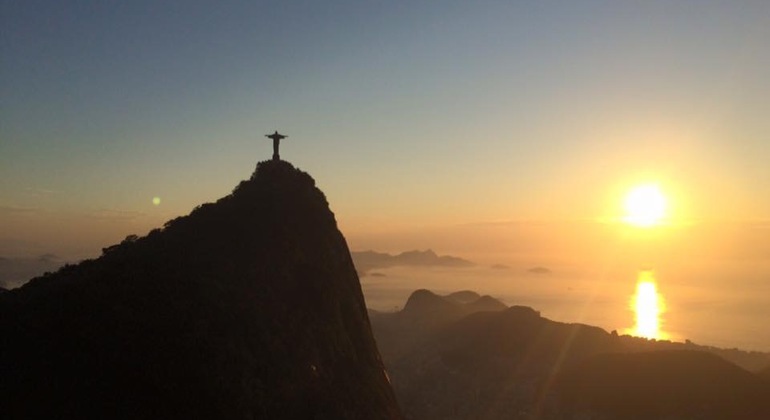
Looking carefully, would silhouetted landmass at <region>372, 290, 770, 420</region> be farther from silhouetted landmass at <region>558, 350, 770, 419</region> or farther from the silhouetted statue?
the silhouetted statue

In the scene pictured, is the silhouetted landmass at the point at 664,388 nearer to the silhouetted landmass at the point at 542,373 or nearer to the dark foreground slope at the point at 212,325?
the silhouetted landmass at the point at 542,373

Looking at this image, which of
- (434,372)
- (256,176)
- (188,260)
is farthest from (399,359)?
(188,260)

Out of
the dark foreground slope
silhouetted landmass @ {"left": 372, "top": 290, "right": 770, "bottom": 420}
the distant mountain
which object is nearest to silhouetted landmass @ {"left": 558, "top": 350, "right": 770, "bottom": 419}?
silhouetted landmass @ {"left": 372, "top": 290, "right": 770, "bottom": 420}

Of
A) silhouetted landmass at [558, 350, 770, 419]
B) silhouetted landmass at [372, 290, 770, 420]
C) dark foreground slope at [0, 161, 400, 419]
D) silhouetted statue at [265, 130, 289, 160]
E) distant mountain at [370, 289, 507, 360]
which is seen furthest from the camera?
distant mountain at [370, 289, 507, 360]

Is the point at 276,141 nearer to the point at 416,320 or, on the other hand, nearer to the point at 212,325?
the point at 212,325

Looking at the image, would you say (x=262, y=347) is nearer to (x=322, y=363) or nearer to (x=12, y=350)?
(x=322, y=363)

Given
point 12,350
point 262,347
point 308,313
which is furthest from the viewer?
point 308,313

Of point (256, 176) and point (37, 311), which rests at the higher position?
point (256, 176)
